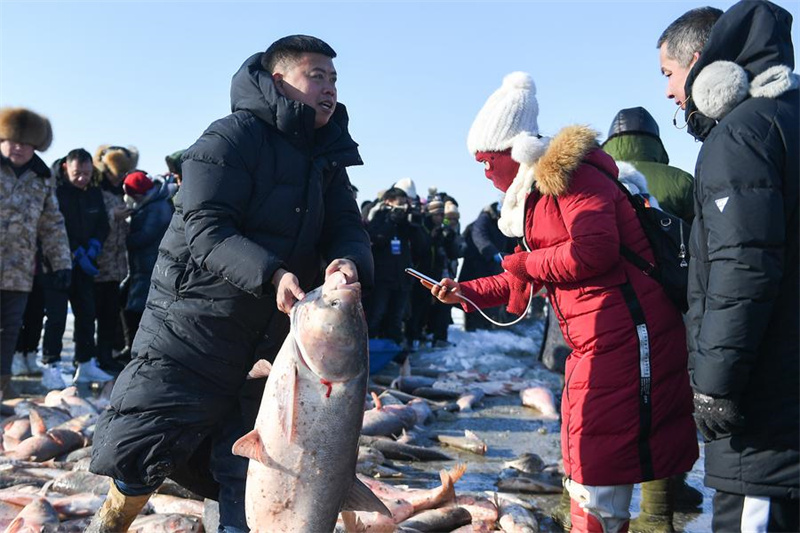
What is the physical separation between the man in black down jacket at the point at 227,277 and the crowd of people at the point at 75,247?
4.88m

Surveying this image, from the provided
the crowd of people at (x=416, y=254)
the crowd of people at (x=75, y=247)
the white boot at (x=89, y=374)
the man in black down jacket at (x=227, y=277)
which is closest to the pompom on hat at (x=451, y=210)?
the crowd of people at (x=416, y=254)

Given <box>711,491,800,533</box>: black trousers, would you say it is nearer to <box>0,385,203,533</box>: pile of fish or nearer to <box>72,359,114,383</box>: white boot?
<box>0,385,203,533</box>: pile of fish

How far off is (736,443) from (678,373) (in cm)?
86

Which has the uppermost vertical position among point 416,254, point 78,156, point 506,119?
point 78,156

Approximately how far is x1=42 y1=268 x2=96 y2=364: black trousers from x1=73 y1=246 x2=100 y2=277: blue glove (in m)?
0.09

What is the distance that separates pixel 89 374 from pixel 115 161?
2.56 metres

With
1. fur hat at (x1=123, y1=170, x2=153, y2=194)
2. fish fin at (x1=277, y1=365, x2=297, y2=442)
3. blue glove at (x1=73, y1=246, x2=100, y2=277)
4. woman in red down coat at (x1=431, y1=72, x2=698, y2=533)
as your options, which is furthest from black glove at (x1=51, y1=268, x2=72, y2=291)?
fish fin at (x1=277, y1=365, x2=297, y2=442)

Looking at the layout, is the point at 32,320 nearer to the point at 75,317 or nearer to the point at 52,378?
the point at 75,317

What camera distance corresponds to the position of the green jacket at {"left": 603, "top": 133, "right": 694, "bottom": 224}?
5465 mm

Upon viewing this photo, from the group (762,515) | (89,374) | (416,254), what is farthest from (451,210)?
(762,515)

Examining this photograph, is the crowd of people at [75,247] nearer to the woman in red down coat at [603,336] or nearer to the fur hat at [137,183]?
the fur hat at [137,183]

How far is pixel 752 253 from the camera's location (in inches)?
108

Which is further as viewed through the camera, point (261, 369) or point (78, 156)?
point (78, 156)

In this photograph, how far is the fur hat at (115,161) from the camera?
9875 millimetres
